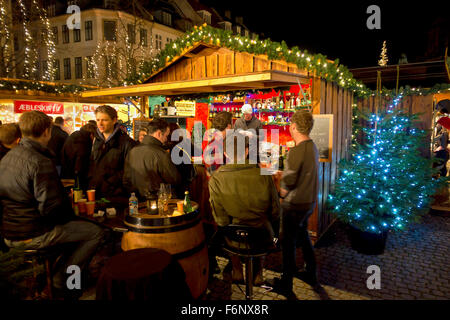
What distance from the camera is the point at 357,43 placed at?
10727 mm

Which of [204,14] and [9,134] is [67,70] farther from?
[9,134]

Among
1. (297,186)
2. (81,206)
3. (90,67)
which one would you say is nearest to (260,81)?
(297,186)

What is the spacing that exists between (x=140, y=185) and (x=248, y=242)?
5.25 ft

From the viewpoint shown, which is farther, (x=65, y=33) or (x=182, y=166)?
(x=65, y=33)

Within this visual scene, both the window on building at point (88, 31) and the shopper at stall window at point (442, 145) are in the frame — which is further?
the window on building at point (88, 31)

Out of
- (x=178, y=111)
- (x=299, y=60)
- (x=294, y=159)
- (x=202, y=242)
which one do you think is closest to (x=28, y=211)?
(x=202, y=242)

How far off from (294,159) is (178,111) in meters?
6.39

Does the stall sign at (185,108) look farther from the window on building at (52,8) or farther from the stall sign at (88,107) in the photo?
the window on building at (52,8)

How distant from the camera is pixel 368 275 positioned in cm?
404

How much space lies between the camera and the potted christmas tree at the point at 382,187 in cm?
459

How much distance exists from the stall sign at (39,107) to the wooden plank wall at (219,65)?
17.8 ft

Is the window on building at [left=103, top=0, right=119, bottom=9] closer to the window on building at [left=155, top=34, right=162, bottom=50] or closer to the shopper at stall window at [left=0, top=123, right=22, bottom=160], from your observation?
the window on building at [left=155, top=34, right=162, bottom=50]

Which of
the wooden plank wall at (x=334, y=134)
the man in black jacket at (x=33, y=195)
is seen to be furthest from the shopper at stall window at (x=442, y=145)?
the man in black jacket at (x=33, y=195)

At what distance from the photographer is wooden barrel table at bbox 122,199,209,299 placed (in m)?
2.81
